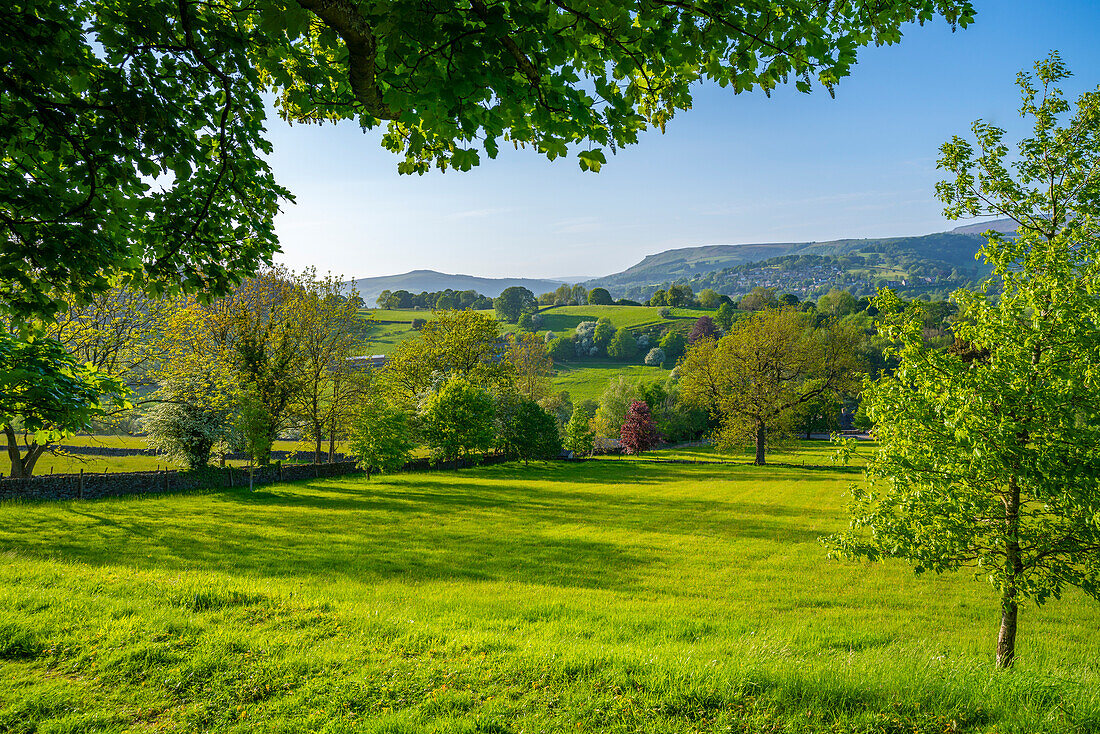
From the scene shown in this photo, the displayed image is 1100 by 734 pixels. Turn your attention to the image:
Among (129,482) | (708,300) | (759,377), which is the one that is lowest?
(129,482)

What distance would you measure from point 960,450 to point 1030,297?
2.58 m

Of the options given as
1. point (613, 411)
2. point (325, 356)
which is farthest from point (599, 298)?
point (325, 356)

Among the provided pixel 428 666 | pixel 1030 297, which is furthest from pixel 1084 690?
pixel 428 666

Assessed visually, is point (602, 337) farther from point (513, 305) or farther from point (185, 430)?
point (185, 430)

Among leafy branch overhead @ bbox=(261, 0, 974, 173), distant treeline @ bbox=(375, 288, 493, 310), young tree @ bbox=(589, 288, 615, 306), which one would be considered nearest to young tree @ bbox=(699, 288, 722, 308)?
young tree @ bbox=(589, 288, 615, 306)

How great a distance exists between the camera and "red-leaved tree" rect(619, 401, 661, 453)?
62.3 metres

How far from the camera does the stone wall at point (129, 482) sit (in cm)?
2200

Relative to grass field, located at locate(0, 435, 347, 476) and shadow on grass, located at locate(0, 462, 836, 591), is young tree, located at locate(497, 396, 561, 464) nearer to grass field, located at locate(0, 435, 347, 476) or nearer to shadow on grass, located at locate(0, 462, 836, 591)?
shadow on grass, located at locate(0, 462, 836, 591)

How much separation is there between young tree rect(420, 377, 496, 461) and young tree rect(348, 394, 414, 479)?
5.19 m

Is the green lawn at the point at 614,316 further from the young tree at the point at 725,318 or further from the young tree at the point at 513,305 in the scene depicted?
the young tree at the point at 725,318

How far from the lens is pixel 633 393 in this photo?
71.6 metres

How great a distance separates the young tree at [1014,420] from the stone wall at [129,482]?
30.1 metres

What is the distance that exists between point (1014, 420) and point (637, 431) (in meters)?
55.5

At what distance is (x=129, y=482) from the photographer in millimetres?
25312
